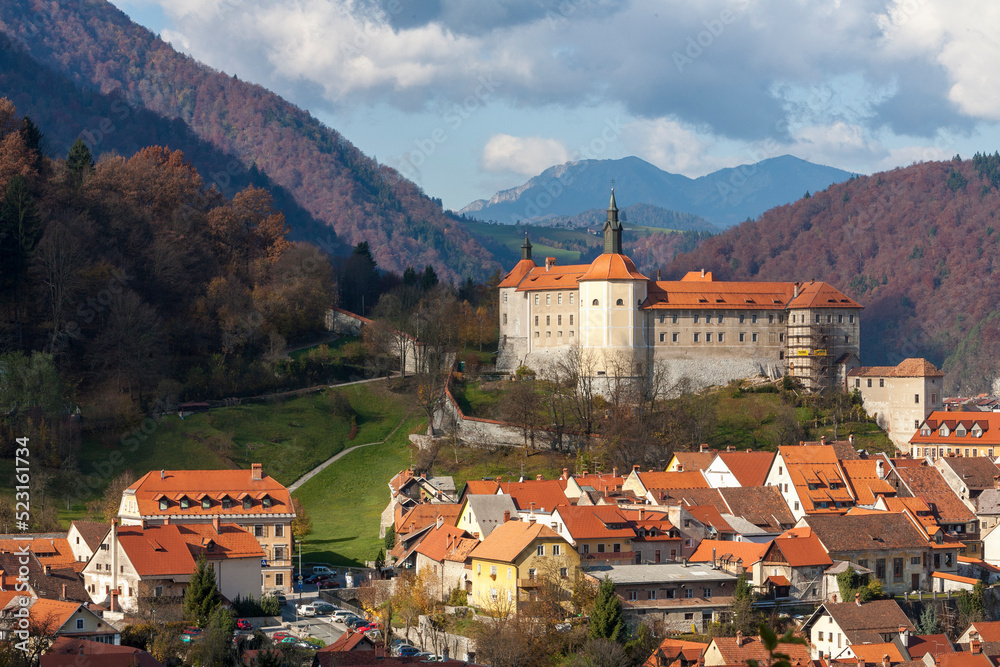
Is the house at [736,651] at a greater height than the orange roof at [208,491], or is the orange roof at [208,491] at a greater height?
the orange roof at [208,491]

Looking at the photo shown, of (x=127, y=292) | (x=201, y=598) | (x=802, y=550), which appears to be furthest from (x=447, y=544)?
(x=127, y=292)

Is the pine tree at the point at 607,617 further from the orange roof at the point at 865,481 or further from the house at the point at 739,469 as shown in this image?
the orange roof at the point at 865,481

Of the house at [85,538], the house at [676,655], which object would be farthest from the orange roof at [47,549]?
the house at [676,655]

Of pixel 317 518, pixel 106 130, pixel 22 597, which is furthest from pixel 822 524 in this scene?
pixel 106 130

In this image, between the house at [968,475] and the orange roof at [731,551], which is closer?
the orange roof at [731,551]

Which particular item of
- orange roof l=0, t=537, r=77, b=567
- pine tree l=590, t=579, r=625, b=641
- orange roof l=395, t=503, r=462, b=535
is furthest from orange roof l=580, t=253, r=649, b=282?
pine tree l=590, t=579, r=625, b=641
